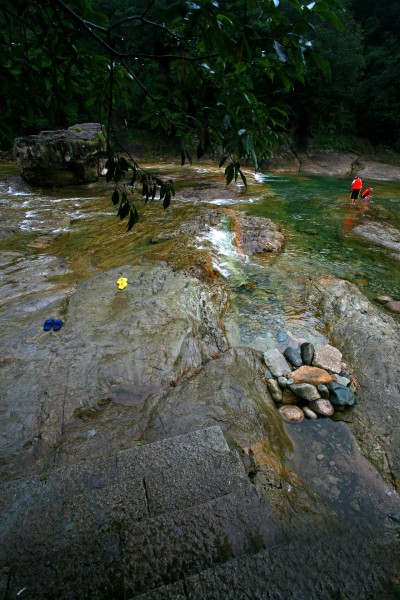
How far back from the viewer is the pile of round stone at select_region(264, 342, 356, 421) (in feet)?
11.2

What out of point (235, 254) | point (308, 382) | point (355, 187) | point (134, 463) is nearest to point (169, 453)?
point (134, 463)

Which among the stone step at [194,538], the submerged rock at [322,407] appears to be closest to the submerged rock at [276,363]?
the submerged rock at [322,407]

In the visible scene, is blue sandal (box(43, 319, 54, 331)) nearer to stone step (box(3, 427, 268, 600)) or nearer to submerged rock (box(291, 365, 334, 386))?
stone step (box(3, 427, 268, 600))

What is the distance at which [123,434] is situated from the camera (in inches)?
107

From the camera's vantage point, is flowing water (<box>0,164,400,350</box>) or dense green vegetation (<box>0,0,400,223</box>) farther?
flowing water (<box>0,164,400,350</box>)

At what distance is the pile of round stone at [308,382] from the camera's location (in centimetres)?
341

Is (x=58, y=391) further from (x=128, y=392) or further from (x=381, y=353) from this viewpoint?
(x=381, y=353)

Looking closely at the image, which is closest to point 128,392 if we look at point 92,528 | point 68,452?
point 68,452

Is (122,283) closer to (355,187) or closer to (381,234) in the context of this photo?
(381,234)

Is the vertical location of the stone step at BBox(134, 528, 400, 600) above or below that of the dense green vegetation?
below

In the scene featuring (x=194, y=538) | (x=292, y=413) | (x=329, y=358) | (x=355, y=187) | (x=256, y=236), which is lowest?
(x=292, y=413)

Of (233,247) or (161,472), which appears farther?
(233,247)

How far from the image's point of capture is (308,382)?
3.62 metres

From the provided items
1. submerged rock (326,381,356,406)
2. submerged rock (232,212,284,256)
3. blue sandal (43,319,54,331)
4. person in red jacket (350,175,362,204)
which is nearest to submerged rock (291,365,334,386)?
submerged rock (326,381,356,406)
